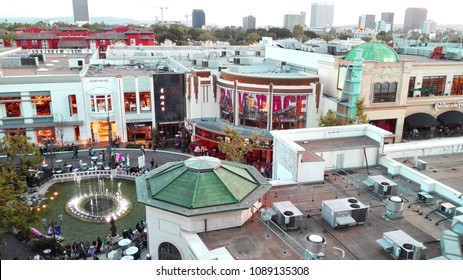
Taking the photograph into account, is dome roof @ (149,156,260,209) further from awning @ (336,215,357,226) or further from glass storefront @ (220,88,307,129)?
glass storefront @ (220,88,307,129)

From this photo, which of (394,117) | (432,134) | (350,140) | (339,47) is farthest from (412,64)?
(350,140)

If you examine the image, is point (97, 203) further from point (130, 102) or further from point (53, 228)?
point (130, 102)

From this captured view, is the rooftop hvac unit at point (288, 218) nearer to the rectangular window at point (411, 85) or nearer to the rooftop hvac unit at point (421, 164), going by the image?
the rooftop hvac unit at point (421, 164)

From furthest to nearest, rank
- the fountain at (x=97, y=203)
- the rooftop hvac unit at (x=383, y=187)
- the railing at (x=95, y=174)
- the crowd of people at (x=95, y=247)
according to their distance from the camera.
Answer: the railing at (x=95, y=174) < the fountain at (x=97, y=203) < the crowd of people at (x=95, y=247) < the rooftop hvac unit at (x=383, y=187)

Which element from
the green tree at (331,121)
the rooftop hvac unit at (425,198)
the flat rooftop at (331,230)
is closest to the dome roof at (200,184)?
the flat rooftop at (331,230)

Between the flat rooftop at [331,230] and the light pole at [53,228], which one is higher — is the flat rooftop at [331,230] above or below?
above

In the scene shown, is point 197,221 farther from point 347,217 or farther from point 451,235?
point 451,235
